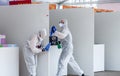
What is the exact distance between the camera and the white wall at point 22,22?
6.58 metres

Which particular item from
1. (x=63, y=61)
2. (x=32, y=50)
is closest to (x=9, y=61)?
(x=32, y=50)

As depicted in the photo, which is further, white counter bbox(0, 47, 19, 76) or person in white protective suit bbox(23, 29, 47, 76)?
person in white protective suit bbox(23, 29, 47, 76)

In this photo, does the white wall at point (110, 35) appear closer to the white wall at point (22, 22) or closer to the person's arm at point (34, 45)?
the white wall at point (22, 22)

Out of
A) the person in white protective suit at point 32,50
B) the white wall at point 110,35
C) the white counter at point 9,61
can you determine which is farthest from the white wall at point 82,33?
the white counter at point 9,61

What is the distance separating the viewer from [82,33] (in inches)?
321

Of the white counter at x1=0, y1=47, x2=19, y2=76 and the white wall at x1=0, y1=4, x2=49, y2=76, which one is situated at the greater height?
the white wall at x1=0, y1=4, x2=49, y2=76

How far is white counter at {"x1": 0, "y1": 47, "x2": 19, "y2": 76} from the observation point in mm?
6043

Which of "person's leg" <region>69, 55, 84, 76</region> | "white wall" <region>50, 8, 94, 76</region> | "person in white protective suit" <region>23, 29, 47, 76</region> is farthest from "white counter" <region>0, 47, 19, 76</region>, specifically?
"white wall" <region>50, 8, 94, 76</region>

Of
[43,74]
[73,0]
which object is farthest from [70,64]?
[73,0]

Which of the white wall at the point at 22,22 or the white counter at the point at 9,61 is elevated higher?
the white wall at the point at 22,22

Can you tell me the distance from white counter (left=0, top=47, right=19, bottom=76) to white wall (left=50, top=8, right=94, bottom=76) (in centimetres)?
226

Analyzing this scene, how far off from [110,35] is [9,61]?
4.44 m

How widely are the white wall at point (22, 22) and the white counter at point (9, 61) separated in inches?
15.4

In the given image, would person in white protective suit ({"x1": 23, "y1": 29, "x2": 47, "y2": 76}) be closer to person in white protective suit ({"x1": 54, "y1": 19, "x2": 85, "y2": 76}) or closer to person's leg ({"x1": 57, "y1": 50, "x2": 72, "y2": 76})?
person in white protective suit ({"x1": 54, "y1": 19, "x2": 85, "y2": 76})
